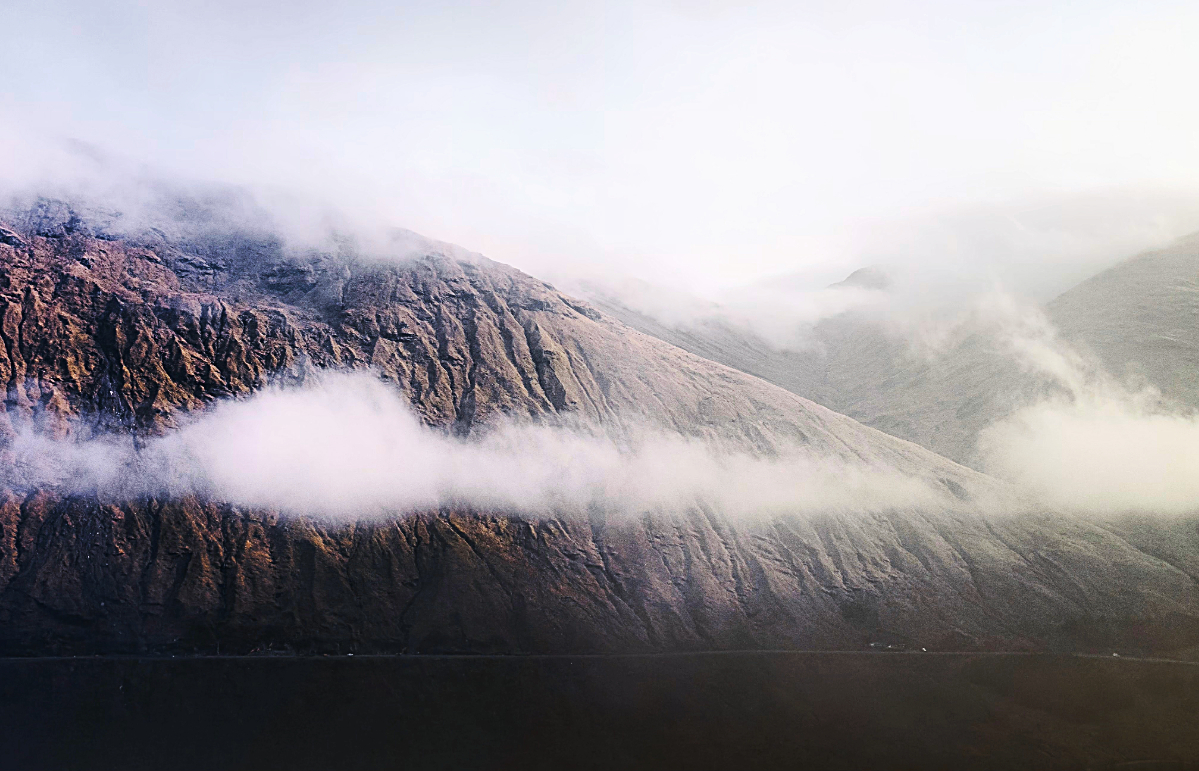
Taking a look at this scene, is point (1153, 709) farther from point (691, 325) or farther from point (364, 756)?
point (691, 325)

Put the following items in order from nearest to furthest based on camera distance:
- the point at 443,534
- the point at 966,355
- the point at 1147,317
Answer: the point at 443,534
the point at 1147,317
the point at 966,355

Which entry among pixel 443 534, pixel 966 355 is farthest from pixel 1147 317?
pixel 443 534

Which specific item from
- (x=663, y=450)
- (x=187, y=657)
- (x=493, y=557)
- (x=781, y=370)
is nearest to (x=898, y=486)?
(x=663, y=450)

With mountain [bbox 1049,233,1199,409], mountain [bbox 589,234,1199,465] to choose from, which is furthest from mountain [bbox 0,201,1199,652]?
mountain [bbox 1049,233,1199,409]

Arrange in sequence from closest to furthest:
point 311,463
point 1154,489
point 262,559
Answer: point 262,559, point 311,463, point 1154,489

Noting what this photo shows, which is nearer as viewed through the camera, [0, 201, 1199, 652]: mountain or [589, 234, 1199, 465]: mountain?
[0, 201, 1199, 652]: mountain

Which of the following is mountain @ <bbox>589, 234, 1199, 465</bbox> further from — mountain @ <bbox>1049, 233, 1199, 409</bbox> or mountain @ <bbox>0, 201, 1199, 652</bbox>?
mountain @ <bbox>0, 201, 1199, 652</bbox>

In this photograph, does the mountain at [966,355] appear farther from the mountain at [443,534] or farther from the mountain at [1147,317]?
the mountain at [443,534]

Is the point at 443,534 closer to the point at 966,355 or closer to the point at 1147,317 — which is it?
the point at 966,355
